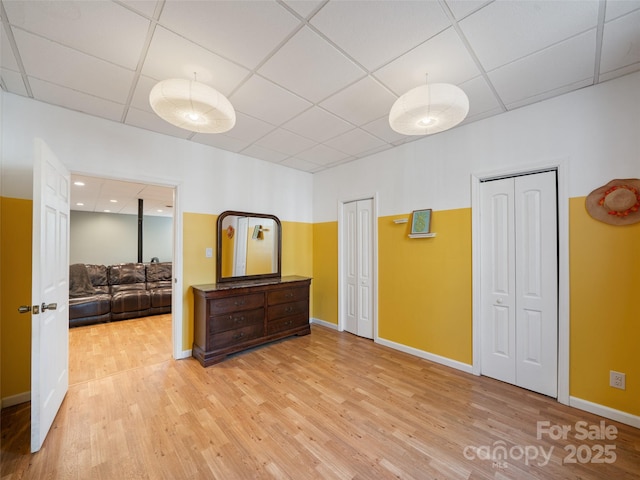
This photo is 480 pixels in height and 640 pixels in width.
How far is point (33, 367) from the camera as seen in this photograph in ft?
5.66

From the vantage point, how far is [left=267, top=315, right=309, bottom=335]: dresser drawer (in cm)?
359

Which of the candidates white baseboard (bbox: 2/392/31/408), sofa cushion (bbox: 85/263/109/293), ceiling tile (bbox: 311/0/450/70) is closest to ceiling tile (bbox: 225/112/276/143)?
ceiling tile (bbox: 311/0/450/70)

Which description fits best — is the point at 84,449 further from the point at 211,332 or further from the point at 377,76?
the point at 377,76

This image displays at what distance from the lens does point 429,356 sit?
3.12 metres

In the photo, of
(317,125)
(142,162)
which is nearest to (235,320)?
(142,162)

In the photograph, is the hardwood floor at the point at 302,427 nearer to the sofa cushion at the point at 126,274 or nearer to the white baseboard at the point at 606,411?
the white baseboard at the point at 606,411

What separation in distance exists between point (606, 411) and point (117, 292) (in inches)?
279

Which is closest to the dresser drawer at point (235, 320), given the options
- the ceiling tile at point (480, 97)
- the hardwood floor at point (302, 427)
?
the hardwood floor at point (302, 427)

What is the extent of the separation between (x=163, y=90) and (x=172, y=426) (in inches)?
96.3

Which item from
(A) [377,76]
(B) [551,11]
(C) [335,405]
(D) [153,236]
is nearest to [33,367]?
(C) [335,405]

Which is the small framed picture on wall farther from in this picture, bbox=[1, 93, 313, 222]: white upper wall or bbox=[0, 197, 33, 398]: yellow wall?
bbox=[0, 197, 33, 398]: yellow wall

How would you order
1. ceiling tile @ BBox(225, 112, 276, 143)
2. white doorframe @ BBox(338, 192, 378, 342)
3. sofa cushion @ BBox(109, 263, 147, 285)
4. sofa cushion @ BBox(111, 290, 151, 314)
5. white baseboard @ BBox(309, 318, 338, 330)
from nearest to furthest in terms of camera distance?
ceiling tile @ BBox(225, 112, 276, 143), white doorframe @ BBox(338, 192, 378, 342), white baseboard @ BBox(309, 318, 338, 330), sofa cushion @ BBox(111, 290, 151, 314), sofa cushion @ BBox(109, 263, 147, 285)

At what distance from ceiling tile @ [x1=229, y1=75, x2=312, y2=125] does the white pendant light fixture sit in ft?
3.30

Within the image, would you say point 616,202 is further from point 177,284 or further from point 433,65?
point 177,284
